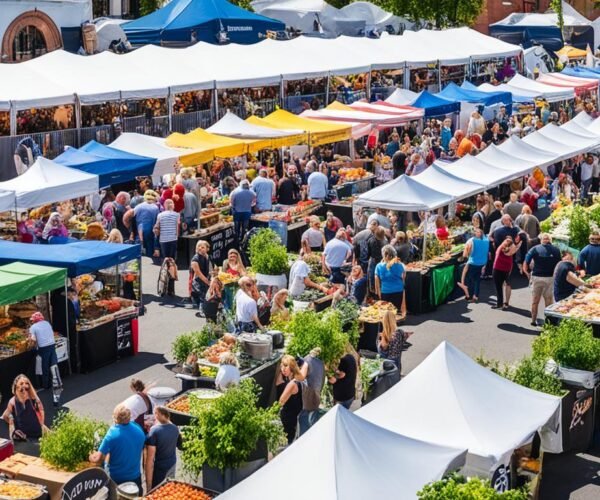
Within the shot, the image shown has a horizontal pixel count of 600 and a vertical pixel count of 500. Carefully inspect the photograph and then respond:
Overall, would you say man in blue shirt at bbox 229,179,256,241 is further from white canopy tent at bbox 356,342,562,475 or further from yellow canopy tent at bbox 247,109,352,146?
white canopy tent at bbox 356,342,562,475

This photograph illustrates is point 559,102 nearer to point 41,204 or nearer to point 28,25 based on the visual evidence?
point 28,25

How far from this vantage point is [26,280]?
12.5m

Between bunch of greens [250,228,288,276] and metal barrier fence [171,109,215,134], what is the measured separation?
1169cm

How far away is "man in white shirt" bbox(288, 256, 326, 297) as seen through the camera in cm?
1501

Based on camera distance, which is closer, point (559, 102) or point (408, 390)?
point (408, 390)

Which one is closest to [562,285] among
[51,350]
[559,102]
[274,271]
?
[274,271]

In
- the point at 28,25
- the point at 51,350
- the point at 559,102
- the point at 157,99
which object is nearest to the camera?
the point at 51,350

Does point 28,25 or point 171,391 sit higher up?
point 28,25

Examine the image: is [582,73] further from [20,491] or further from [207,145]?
[20,491]

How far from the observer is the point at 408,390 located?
392 inches

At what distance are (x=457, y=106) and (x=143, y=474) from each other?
847 inches

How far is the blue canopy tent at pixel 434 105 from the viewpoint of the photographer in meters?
28.5

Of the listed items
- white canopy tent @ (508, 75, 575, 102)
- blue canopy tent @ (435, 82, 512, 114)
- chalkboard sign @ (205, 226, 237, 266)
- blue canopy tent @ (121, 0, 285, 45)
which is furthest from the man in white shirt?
blue canopy tent @ (121, 0, 285, 45)

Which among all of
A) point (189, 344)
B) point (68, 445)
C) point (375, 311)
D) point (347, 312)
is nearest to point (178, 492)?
point (68, 445)
